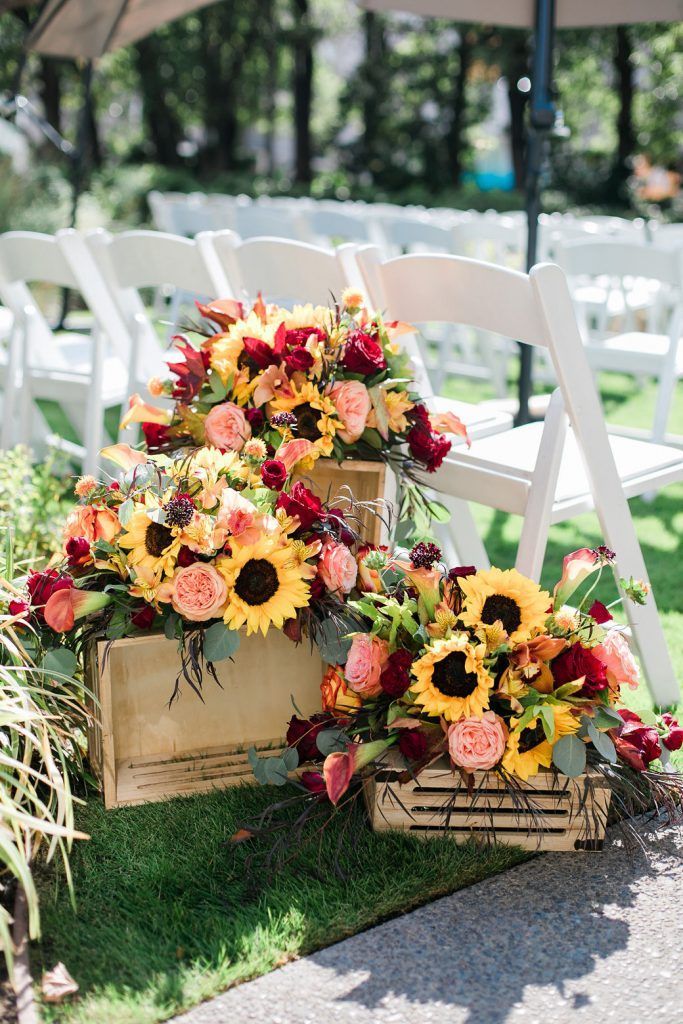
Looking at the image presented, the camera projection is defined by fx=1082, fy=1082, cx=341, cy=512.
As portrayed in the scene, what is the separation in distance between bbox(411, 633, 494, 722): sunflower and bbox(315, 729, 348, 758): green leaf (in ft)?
0.57

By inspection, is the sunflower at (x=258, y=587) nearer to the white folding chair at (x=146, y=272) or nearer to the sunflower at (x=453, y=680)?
the sunflower at (x=453, y=680)

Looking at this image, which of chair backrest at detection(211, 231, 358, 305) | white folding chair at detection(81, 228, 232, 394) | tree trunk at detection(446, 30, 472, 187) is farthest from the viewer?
tree trunk at detection(446, 30, 472, 187)

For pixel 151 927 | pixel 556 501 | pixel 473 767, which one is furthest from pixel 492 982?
pixel 556 501

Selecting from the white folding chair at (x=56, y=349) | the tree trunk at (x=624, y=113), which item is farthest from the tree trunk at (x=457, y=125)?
the white folding chair at (x=56, y=349)

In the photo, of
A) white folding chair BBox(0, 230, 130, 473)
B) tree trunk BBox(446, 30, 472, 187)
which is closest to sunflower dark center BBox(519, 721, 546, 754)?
white folding chair BBox(0, 230, 130, 473)

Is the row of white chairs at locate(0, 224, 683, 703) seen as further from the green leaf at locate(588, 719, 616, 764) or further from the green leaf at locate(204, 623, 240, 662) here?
the green leaf at locate(204, 623, 240, 662)

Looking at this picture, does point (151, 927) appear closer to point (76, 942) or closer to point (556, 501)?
point (76, 942)

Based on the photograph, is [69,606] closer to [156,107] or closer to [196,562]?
[196,562]

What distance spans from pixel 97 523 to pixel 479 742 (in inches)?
31.1

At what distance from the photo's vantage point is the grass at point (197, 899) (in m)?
1.62

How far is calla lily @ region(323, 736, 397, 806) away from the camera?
A: 5.98 ft

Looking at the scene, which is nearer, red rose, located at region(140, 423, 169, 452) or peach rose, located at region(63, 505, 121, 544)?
peach rose, located at region(63, 505, 121, 544)

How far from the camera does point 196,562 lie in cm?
190

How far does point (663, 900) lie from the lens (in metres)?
1.82
